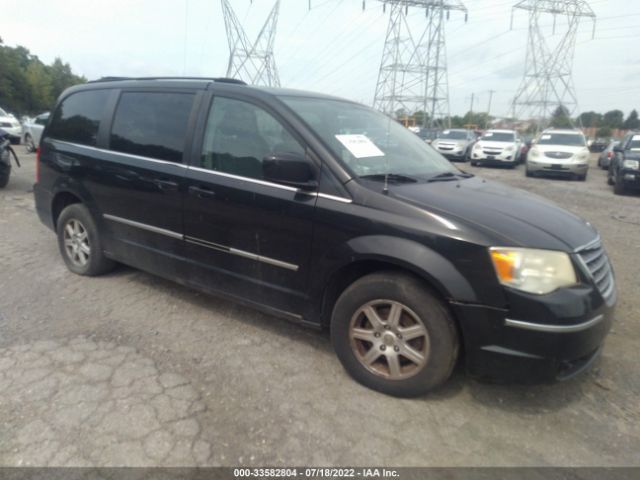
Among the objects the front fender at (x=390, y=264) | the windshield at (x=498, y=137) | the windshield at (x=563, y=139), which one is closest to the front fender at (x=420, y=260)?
the front fender at (x=390, y=264)

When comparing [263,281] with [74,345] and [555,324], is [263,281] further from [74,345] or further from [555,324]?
[555,324]

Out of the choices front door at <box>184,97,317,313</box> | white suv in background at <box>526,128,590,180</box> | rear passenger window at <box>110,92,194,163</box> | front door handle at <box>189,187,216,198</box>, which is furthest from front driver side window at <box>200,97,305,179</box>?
white suv in background at <box>526,128,590,180</box>

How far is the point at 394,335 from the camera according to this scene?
2646mm

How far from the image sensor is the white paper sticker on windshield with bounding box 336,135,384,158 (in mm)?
2994

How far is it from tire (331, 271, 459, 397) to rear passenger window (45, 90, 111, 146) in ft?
9.51

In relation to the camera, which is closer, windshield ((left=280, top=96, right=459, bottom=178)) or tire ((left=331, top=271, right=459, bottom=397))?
tire ((left=331, top=271, right=459, bottom=397))

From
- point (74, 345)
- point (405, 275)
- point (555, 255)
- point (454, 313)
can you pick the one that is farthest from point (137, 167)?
point (555, 255)

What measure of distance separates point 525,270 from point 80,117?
161 inches

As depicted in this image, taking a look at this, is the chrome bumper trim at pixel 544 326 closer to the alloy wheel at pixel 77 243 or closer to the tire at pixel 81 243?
the tire at pixel 81 243

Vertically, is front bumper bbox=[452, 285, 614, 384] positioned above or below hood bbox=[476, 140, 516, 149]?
below

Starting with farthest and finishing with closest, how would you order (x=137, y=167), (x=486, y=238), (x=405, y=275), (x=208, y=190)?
(x=137, y=167) → (x=208, y=190) → (x=405, y=275) → (x=486, y=238)

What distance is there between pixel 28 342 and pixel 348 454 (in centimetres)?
240

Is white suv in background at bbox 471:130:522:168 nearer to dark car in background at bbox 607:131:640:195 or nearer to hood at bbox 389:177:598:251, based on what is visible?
dark car in background at bbox 607:131:640:195

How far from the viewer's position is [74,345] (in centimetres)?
312
